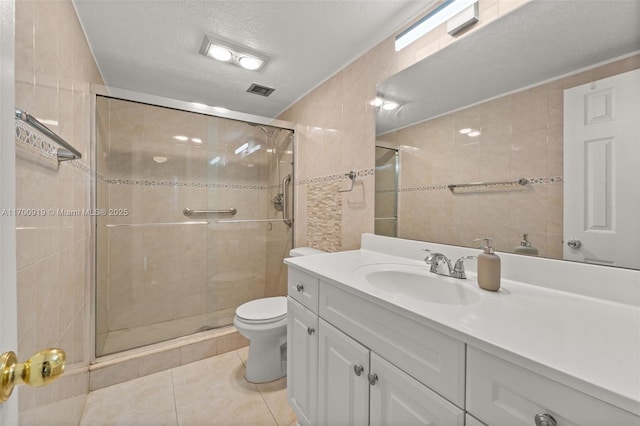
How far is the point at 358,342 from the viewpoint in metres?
0.91

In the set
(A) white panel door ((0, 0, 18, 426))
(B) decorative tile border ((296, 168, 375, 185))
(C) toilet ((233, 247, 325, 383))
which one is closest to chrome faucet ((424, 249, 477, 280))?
(B) decorative tile border ((296, 168, 375, 185))

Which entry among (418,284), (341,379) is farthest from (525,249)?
(341,379)

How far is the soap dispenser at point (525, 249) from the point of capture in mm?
976

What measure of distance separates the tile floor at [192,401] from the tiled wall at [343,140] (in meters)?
1.03

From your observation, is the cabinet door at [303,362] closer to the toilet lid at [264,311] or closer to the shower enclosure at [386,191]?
the toilet lid at [264,311]

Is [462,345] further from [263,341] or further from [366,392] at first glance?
[263,341]

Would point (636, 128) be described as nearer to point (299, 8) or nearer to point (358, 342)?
point (358, 342)

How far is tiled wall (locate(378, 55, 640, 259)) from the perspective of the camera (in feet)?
3.05

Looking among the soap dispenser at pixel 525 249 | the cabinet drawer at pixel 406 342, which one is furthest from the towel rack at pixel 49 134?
the soap dispenser at pixel 525 249

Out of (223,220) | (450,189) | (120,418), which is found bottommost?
(120,418)

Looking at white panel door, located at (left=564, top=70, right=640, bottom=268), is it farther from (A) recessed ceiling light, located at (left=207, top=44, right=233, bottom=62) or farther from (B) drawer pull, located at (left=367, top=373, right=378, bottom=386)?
(A) recessed ceiling light, located at (left=207, top=44, right=233, bottom=62)

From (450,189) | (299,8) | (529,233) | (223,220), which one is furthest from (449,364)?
(223,220)

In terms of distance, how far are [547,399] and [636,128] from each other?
0.84 meters

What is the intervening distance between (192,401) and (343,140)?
1871 mm
